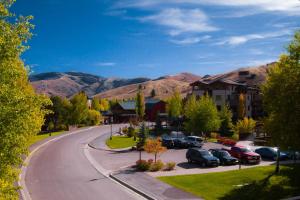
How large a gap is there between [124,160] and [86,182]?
1221cm

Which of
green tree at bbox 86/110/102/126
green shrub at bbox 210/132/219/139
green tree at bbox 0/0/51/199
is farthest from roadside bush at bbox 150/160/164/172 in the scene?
green tree at bbox 86/110/102/126

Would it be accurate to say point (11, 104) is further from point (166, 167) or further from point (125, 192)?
point (166, 167)

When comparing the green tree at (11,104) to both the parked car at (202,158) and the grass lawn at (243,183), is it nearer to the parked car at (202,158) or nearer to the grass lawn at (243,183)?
the grass lawn at (243,183)

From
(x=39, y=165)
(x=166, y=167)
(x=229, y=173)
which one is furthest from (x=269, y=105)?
(x=39, y=165)

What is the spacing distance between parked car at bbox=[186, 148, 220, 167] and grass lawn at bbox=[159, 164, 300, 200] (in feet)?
14.5

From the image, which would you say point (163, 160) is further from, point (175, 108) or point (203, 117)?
point (175, 108)

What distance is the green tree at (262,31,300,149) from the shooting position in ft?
87.8

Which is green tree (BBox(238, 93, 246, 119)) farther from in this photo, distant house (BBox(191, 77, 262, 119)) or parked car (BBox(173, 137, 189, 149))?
parked car (BBox(173, 137, 189, 149))

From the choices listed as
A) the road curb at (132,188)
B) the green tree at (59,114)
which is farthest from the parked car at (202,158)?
the green tree at (59,114)

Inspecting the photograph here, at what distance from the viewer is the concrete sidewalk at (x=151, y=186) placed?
26.9 meters

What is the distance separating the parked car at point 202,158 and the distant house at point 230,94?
4280 cm

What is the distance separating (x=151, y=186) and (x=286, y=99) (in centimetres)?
1220

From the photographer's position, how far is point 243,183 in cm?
3053

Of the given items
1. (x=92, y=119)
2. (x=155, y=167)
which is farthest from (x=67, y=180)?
(x=92, y=119)
